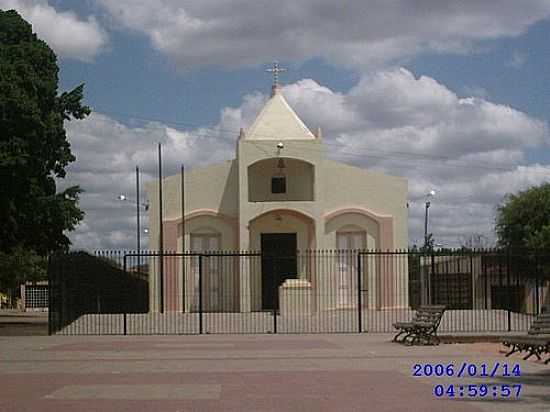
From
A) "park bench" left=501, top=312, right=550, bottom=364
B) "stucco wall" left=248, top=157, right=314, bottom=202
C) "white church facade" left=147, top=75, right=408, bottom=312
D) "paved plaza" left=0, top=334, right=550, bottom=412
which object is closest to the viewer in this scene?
"paved plaza" left=0, top=334, right=550, bottom=412

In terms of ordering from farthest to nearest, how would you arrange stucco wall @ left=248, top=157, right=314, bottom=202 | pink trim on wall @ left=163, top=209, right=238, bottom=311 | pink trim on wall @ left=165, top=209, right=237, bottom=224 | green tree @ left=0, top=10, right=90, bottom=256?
1. stucco wall @ left=248, top=157, right=314, bottom=202
2. pink trim on wall @ left=165, top=209, right=237, bottom=224
3. pink trim on wall @ left=163, top=209, right=238, bottom=311
4. green tree @ left=0, top=10, right=90, bottom=256

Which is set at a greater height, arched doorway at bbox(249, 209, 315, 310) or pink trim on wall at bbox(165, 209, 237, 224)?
pink trim on wall at bbox(165, 209, 237, 224)

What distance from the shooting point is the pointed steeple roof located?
4450 centimetres

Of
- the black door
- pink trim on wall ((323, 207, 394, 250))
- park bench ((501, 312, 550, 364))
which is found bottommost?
park bench ((501, 312, 550, 364))

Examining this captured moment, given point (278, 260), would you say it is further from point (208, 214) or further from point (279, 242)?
point (208, 214)

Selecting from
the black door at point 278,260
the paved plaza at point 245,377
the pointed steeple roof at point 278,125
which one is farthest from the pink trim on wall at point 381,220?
the paved plaza at point 245,377

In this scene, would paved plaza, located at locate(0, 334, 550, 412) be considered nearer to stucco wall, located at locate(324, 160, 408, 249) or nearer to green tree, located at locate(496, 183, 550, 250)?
stucco wall, located at locate(324, 160, 408, 249)

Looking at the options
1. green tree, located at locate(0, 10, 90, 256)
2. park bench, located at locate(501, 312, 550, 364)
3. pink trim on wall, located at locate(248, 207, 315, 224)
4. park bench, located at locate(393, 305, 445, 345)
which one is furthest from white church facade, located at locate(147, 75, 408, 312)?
park bench, located at locate(501, 312, 550, 364)

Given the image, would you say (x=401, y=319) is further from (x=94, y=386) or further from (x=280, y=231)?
(x=94, y=386)

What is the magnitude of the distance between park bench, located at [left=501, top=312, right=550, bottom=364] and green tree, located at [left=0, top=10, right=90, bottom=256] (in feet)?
57.2

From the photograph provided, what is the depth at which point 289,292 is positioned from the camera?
1496 inches

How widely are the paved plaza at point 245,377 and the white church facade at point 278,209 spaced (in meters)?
16.0

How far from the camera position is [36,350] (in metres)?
23.6

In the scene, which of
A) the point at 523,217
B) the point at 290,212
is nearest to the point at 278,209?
the point at 290,212
